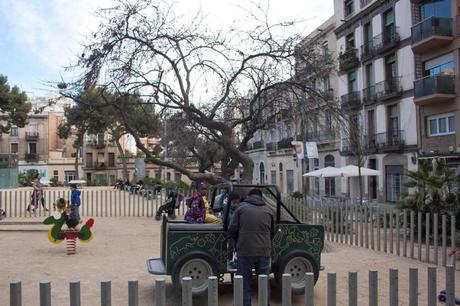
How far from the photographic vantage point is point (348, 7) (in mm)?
36781

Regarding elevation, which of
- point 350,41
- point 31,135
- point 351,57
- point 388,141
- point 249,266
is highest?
point 350,41

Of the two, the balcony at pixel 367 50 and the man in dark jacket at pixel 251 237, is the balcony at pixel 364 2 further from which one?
the man in dark jacket at pixel 251 237

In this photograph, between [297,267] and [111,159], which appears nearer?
[297,267]

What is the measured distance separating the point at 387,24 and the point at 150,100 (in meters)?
22.6

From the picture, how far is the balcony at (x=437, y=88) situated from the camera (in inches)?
1041

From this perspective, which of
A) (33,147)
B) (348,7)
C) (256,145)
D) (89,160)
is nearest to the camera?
(348,7)

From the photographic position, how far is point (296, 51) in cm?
1242

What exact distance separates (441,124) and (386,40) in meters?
6.64

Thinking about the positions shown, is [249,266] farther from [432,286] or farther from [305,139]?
[305,139]

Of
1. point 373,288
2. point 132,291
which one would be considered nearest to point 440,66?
point 373,288

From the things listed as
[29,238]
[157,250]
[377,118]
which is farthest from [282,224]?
[377,118]

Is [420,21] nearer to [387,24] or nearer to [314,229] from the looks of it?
[387,24]

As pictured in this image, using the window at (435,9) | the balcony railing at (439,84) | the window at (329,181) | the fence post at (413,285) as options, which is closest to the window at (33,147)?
the window at (329,181)

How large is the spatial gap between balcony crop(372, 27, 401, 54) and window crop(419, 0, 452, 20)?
1.95 metres
